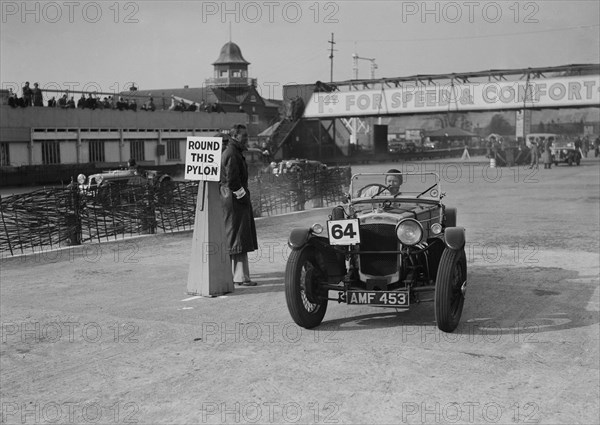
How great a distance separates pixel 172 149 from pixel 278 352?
4084 centimetres

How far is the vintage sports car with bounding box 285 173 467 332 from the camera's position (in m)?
7.04

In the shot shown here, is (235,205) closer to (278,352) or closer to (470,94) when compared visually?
(278,352)

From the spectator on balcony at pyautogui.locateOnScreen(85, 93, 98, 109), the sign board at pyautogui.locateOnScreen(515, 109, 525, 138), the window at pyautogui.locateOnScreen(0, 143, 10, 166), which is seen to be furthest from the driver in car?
the sign board at pyautogui.locateOnScreen(515, 109, 525, 138)

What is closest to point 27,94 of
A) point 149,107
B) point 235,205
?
point 149,107

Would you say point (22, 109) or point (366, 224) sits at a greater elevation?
point (22, 109)

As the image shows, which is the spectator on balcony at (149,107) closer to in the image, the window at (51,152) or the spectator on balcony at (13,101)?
the window at (51,152)

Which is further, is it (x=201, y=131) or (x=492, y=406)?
(x=201, y=131)

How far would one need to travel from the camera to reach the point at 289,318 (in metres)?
7.77

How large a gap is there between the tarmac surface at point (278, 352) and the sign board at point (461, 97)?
33628 millimetres

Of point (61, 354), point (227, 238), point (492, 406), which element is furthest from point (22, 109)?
point (492, 406)

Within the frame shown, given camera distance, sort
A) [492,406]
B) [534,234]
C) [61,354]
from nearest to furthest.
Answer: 1. [492,406]
2. [61,354]
3. [534,234]

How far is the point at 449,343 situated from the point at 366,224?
5.03 ft

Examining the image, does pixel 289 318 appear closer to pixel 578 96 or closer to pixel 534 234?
pixel 534 234

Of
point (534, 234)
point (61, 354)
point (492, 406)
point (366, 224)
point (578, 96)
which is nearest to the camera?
point (492, 406)
